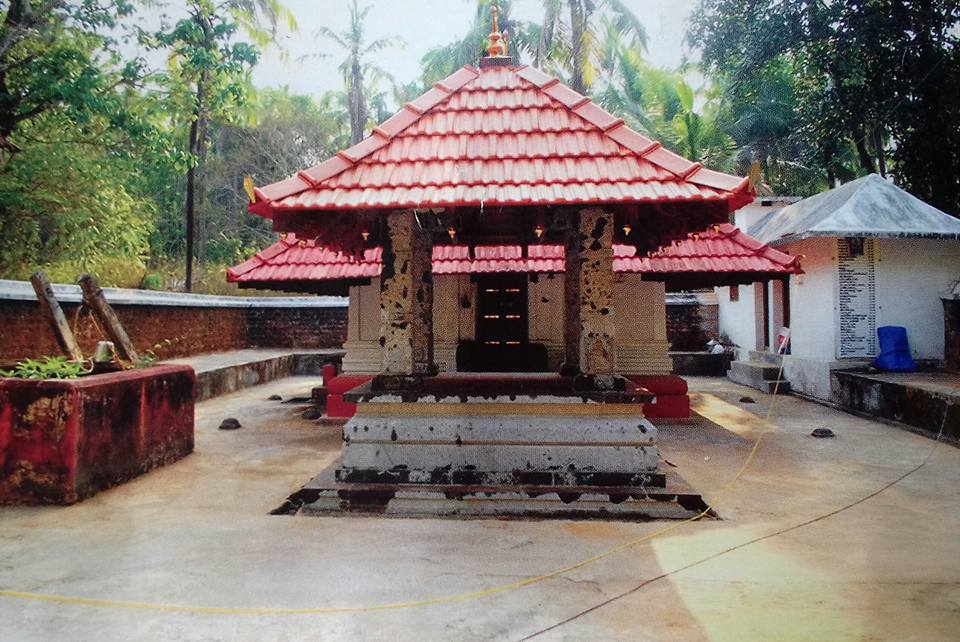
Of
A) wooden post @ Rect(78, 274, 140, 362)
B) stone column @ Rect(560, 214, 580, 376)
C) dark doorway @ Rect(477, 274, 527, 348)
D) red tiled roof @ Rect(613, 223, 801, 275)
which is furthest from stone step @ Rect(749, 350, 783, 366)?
wooden post @ Rect(78, 274, 140, 362)

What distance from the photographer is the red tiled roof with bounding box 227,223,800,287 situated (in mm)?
8414

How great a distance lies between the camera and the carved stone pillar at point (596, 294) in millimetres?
5031

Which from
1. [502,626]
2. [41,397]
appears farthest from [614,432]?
[41,397]

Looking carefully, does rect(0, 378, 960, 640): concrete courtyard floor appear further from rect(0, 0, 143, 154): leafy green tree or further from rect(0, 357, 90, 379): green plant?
rect(0, 0, 143, 154): leafy green tree

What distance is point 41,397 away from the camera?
4797mm

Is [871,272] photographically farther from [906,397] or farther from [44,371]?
[44,371]

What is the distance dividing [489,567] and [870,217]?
9608 mm

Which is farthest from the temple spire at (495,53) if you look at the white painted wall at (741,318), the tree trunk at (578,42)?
the tree trunk at (578,42)

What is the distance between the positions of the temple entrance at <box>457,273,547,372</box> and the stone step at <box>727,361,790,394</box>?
5.36 meters

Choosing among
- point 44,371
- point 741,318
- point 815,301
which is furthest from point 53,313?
point 741,318

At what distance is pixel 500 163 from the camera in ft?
16.1

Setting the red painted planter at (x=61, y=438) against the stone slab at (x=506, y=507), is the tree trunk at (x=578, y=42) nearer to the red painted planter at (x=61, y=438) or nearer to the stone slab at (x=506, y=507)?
the stone slab at (x=506, y=507)

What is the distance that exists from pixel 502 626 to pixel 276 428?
20.8 ft

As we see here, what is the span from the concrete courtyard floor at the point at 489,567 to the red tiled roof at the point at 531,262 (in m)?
3.41
